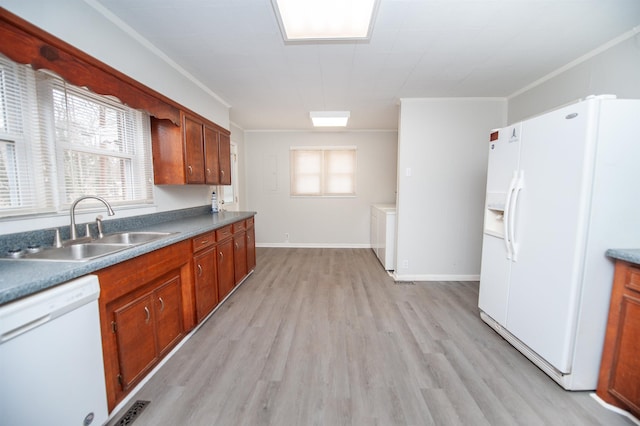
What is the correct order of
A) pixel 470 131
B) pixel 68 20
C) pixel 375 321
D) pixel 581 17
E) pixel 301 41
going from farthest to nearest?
pixel 470 131, pixel 375 321, pixel 301 41, pixel 581 17, pixel 68 20

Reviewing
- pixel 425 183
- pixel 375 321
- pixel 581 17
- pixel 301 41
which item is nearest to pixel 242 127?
pixel 301 41

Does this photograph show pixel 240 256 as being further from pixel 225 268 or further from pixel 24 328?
pixel 24 328

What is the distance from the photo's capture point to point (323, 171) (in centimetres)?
510

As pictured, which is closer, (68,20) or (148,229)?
(68,20)

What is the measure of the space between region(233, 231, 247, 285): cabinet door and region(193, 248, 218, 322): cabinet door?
1.61 feet

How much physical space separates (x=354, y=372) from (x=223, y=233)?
1.81m

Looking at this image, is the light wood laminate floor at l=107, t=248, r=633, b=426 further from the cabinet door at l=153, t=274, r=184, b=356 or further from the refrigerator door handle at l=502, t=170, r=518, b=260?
the refrigerator door handle at l=502, t=170, r=518, b=260

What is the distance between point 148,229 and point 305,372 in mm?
1793

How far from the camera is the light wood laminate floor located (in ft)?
4.48

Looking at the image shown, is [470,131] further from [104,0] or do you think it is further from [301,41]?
[104,0]

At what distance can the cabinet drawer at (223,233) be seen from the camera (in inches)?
97.7

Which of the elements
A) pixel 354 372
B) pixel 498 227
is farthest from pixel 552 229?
pixel 354 372

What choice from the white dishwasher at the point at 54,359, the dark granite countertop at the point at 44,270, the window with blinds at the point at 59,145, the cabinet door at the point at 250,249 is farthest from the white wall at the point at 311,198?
the white dishwasher at the point at 54,359

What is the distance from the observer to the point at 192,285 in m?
2.02
